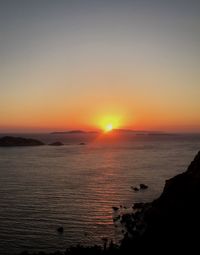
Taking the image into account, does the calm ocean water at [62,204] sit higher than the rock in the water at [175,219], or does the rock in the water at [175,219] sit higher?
the rock in the water at [175,219]

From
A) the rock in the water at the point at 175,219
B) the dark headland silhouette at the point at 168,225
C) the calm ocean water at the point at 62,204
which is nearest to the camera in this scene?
the dark headland silhouette at the point at 168,225

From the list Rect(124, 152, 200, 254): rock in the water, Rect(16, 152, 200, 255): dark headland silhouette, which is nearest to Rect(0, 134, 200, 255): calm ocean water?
Rect(16, 152, 200, 255): dark headland silhouette

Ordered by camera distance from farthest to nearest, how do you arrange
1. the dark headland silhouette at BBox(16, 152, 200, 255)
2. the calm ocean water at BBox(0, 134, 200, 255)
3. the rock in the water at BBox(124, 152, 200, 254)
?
the calm ocean water at BBox(0, 134, 200, 255), the rock in the water at BBox(124, 152, 200, 254), the dark headland silhouette at BBox(16, 152, 200, 255)

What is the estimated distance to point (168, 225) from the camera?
3431cm

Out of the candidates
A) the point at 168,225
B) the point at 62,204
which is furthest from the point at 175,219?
the point at 62,204

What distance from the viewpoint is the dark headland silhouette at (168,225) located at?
2956 cm

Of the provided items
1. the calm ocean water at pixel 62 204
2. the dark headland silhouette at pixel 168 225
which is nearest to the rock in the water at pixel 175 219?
the dark headland silhouette at pixel 168 225

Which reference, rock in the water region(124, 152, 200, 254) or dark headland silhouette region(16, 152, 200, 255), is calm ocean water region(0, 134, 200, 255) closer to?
dark headland silhouette region(16, 152, 200, 255)

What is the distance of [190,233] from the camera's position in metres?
30.8

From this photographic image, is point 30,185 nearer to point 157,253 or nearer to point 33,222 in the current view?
point 33,222

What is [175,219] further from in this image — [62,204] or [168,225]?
[62,204]

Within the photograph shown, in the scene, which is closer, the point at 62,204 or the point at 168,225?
the point at 168,225

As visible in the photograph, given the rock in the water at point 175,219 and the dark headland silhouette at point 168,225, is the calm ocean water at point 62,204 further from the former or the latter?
the rock in the water at point 175,219

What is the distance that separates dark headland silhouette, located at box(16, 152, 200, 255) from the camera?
2956 cm
